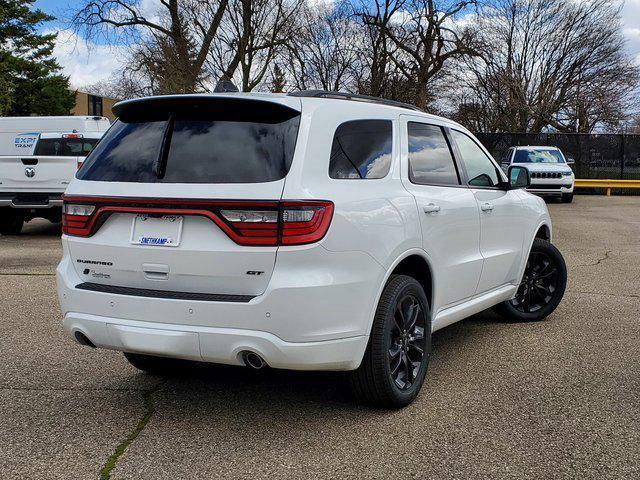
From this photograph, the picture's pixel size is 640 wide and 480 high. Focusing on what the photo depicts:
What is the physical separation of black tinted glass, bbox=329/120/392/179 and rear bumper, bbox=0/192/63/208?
31.0ft

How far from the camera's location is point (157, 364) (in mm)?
4621

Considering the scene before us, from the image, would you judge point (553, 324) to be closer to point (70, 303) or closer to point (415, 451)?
point (415, 451)

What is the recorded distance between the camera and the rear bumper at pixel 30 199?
1229 centimetres

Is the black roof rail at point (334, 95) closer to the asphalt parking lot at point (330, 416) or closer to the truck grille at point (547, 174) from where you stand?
the asphalt parking lot at point (330, 416)

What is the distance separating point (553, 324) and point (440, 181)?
7.47 ft

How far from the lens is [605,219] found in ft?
57.0

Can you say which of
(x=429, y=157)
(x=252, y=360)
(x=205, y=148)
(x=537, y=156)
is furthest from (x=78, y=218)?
(x=537, y=156)

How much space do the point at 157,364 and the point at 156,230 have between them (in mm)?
1379

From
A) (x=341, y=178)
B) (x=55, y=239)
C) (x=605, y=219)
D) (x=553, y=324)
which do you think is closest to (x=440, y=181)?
(x=341, y=178)

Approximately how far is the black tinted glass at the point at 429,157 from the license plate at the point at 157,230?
148 centimetres

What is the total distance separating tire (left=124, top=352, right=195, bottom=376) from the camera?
459 cm

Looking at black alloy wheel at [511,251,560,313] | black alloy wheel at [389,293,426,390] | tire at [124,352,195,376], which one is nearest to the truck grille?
black alloy wheel at [511,251,560,313]

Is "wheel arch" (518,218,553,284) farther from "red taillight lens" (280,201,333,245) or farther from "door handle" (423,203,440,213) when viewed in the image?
"red taillight lens" (280,201,333,245)

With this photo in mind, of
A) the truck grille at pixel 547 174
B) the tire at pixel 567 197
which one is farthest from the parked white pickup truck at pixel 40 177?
the tire at pixel 567 197
